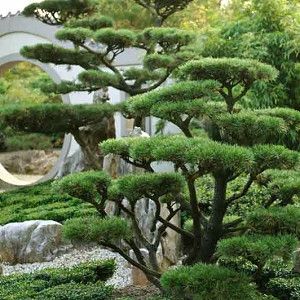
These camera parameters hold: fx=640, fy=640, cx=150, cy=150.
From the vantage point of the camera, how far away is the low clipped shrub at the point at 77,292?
4.97 metres

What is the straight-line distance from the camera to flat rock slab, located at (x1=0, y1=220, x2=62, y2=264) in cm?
754

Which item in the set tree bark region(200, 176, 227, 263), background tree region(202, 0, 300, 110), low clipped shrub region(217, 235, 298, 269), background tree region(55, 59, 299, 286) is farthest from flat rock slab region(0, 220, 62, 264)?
low clipped shrub region(217, 235, 298, 269)

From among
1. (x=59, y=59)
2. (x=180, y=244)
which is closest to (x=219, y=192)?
(x=180, y=244)

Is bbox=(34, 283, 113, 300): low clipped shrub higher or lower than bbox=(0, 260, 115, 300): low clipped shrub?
higher

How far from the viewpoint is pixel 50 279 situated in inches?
225

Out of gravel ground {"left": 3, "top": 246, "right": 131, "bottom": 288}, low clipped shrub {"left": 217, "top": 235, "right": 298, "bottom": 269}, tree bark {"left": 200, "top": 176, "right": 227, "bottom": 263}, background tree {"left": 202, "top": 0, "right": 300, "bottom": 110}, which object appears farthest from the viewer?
background tree {"left": 202, "top": 0, "right": 300, "bottom": 110}

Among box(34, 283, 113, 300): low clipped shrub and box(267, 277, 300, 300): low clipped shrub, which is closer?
box(267, 277, 300, 300): low clipped shrub

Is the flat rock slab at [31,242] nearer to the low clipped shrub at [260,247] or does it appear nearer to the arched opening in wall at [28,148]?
the low clipped shrub at [260,247]

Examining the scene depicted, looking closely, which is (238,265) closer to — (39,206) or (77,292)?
(77,292)

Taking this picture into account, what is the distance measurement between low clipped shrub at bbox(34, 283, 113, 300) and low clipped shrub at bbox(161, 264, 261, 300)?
3.52ft

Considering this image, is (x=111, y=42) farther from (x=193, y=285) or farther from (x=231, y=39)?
(x=193, y=285)

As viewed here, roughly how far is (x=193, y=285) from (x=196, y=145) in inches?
34.0

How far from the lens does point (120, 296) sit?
17.5ft

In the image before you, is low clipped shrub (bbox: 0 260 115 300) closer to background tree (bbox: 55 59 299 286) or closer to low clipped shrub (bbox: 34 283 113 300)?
low clipped shrub (bbox: 34 283 113 300)
